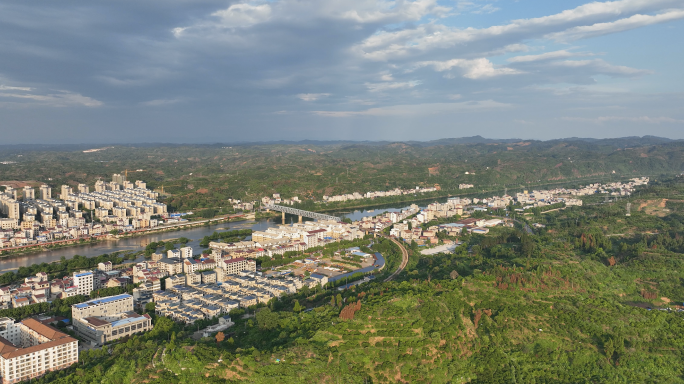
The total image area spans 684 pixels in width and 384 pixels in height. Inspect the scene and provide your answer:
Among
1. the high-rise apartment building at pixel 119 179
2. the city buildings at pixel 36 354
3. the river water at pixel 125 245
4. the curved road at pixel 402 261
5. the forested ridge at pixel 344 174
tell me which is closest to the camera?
the city buildings at pixel 36 354

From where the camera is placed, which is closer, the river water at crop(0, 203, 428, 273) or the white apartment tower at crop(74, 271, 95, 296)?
the white apartment tower at crop(74, 271, 95, 296)

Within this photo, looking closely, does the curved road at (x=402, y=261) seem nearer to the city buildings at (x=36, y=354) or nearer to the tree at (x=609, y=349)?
the tree at (x=609, y=349)

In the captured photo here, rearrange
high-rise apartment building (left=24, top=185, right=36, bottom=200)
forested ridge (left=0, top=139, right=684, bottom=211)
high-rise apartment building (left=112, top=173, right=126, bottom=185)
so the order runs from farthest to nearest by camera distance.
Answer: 1. high-rise apartment building (left=112, top=173, right=126, bottom=185)
2. forested ridge (left=0, top=139, right=684, bottom=211)
3. high-rise apartment building (left=24, top=185, right=36, bottom=200)

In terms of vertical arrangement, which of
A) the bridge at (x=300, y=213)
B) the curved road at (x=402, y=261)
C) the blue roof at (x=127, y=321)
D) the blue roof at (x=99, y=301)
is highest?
the blue roof at (x=99, y=301)

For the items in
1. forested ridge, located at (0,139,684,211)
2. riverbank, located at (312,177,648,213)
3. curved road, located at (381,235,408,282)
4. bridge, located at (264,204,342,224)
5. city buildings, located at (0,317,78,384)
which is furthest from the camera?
forested ridge, located at (0,139,684,211)

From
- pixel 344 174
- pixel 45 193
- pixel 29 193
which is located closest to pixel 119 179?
pixel 45 193

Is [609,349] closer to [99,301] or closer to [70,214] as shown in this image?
[99,301]

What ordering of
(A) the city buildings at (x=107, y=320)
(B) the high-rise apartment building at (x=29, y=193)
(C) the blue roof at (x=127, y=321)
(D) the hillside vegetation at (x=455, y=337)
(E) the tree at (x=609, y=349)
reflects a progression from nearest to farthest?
(D) the hillside vegetation at (x=455, y=337)
(E) the tree at (x=609, y=349)
(A) the city buildings at (x=107, y=320)
(C) the blue roof at (x=127, y=321)
(B) the high-rise apartment building at (x=29, y=193)

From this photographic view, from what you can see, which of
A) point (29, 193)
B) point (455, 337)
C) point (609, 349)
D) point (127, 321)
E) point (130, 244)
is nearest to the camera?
point (609, 349)

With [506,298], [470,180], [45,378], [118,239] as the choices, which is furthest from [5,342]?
[470,180]

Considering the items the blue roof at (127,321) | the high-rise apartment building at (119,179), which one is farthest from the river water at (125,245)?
the high-rise apartment building at (119,179)

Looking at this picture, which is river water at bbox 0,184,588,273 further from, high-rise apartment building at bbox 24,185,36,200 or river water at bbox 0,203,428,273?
high-rise apartment building at bbox 24,185,36,200

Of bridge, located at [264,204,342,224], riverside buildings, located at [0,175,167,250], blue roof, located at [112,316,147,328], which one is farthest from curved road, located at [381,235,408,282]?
riverside buildings, located at [0,175,167,250]
